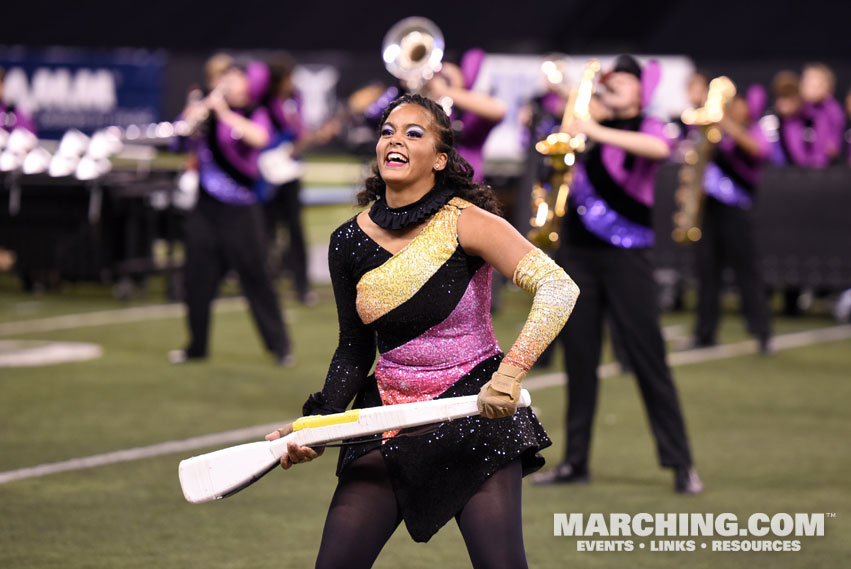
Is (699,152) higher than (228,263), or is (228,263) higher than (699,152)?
(699,152)

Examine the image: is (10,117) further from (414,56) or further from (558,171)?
(558,171)

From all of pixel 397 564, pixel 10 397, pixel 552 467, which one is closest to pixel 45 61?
pixel 10 397

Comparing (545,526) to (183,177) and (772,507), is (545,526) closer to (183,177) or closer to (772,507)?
(772,507)

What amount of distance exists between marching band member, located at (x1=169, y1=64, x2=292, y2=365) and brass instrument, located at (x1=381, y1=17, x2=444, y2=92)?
2.14 metres

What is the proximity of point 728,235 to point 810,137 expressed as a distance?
2851mm

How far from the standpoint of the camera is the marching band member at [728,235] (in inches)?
431

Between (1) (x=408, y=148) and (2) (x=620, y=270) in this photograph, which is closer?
(1) (x=408, y=148)

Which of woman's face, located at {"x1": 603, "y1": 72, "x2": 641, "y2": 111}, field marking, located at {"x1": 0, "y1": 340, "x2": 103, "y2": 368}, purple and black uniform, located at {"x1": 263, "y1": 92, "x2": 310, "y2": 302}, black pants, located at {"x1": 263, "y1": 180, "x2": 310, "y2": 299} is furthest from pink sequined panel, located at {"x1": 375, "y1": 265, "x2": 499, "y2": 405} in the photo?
black pants, located at {"x1": 263, "y1": 180, "x2": 310, "y2": 299}

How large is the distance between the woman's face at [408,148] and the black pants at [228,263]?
6077mm

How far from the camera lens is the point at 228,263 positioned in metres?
9.88

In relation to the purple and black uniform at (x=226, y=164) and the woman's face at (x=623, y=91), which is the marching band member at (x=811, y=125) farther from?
the woman's face at (x=623, y=91)

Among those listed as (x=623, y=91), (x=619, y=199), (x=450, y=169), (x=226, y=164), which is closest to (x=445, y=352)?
(x=450, y=169)

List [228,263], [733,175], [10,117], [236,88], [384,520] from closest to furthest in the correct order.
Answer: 1. [384,520]
2. [236,88]
3. [228,263]
4. [733,175]
5. [10,117]
